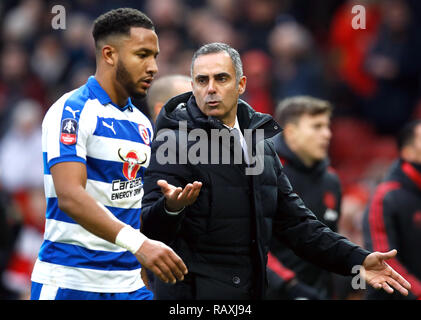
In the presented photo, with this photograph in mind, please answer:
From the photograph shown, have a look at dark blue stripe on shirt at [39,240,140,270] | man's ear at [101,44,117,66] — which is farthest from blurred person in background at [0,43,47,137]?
dark blue stripe on shirt at [39,240,140,270]

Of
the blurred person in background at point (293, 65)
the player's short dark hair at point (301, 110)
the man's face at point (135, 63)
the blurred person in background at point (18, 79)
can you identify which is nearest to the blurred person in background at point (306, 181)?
the player's short dark hair at point (301, 110)

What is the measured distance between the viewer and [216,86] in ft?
13.9

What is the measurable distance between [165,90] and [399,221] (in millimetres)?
2141

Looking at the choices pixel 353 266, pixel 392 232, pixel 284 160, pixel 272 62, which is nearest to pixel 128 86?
pixel 353 266

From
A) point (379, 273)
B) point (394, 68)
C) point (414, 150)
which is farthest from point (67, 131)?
point (394, 68)

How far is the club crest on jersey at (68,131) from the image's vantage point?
139 inches

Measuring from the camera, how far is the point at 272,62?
10.2 meters

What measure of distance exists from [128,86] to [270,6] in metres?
6.98

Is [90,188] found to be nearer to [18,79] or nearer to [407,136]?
[407,136]

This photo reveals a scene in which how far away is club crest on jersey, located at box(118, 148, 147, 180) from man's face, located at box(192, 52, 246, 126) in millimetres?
513

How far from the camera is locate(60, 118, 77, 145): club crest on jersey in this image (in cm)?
354

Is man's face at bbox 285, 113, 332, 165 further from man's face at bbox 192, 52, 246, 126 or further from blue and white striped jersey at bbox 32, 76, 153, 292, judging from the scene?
blue and white striped jersey at bbox 32, 76, 153, 292
